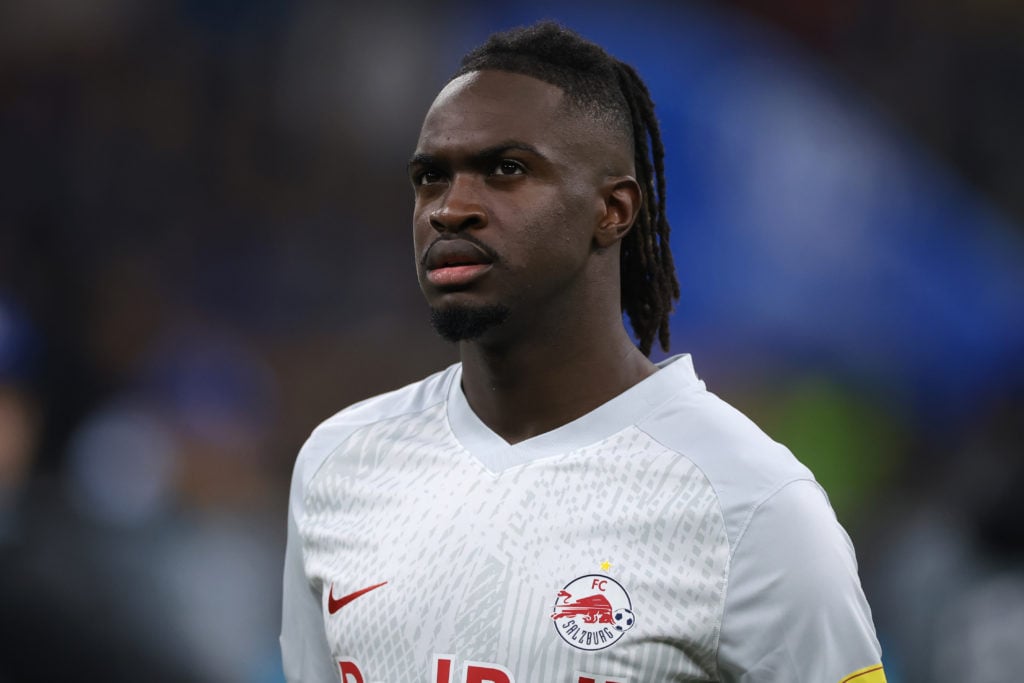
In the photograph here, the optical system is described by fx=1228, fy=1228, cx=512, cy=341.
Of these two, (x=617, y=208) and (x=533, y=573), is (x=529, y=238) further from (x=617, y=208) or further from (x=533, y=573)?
(x=533, y=573)

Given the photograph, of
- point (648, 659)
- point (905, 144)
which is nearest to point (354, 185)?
point (905, 144)

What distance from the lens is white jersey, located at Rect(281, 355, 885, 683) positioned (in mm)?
1926

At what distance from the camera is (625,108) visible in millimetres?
2348

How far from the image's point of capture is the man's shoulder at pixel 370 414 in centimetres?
246

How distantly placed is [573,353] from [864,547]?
9.00 feet

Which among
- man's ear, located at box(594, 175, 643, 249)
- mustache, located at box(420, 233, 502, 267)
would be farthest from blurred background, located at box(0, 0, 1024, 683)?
mustache, located at box(420, 233, 502, 267)

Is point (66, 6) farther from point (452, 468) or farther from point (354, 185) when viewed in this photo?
point (452, 468)

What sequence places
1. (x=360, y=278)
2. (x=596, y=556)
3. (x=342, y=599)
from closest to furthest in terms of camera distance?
(x=596, y=556) < (x=342, y=599) < (x=360, y=278)

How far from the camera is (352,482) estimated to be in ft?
7.77

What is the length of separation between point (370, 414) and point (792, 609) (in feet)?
3.18

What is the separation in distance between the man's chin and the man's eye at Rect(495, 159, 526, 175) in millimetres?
234

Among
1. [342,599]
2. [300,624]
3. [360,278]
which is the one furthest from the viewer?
[360,278]

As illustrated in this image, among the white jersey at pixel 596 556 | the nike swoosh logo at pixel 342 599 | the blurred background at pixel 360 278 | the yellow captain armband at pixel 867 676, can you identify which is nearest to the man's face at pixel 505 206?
the white jersey at pixel 596 556

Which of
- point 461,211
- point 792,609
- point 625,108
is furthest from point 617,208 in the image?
point 792,609
